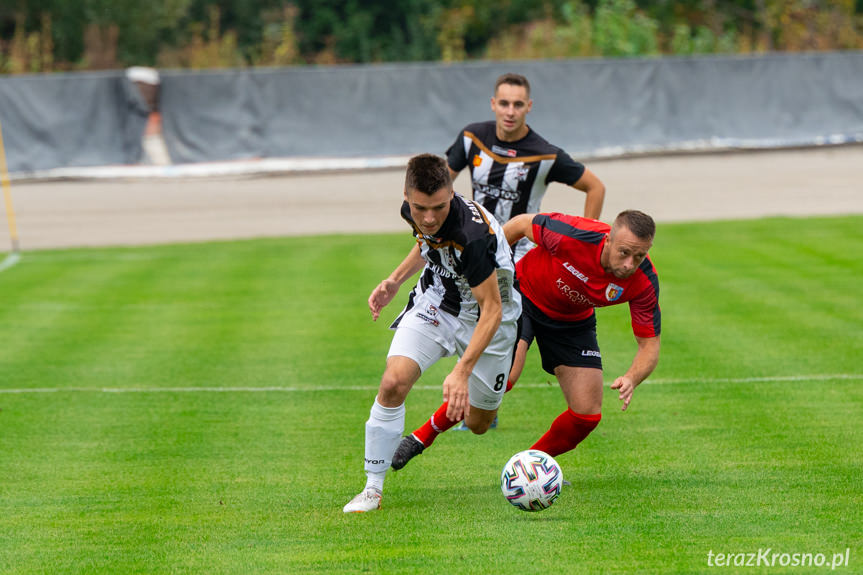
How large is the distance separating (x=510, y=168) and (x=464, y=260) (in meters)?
3.12

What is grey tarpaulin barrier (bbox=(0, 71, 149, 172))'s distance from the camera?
27.1 metres

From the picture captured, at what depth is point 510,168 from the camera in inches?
370

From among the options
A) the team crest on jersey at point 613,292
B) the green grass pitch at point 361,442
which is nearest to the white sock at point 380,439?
the green grass pitch at point 361,442

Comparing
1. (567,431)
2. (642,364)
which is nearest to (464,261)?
(642,364)

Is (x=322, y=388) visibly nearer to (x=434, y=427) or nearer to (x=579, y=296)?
(x=434, y=427)

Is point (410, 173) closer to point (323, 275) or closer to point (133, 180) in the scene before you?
point (323, 275)

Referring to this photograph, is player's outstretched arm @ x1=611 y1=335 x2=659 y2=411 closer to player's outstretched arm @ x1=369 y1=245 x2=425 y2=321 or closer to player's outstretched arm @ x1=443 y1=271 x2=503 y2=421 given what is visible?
player's outstretched arm @ x1=443 y1=271 x2=503 y2=421

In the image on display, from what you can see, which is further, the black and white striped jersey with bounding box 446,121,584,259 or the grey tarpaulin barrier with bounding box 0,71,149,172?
the grey tarpaulin barrier with bounding box 0,71,149,172

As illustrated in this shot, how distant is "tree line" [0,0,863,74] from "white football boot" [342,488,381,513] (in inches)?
1103

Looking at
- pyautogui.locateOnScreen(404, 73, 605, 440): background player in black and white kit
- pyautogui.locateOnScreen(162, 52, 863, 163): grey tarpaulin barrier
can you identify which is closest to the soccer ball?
pyautogui.locateOnScreen(404, 73, 605, 440): background player in black and white kit

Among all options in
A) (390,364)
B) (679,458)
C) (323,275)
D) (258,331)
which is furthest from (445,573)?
(323,275)

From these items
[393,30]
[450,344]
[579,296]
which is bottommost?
[393,30]

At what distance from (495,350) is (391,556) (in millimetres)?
1626

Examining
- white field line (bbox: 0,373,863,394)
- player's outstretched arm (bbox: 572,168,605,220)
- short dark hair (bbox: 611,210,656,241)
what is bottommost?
white field line (bbox: 0,373,863,394)
